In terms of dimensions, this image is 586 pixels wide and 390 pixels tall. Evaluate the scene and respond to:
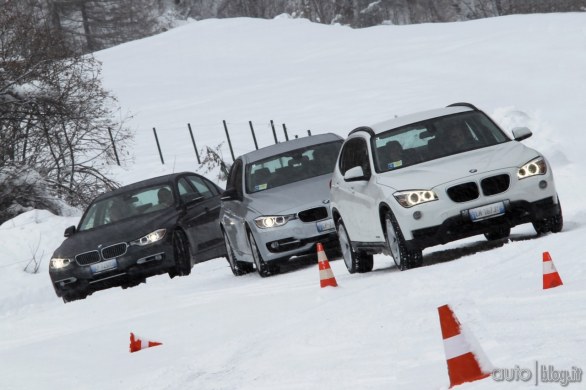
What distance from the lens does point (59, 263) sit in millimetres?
18266

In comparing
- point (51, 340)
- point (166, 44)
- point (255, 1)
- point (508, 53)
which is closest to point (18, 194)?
point (51, 340)

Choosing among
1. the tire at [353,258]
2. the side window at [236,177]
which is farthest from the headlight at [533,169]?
the side window at [236,177]

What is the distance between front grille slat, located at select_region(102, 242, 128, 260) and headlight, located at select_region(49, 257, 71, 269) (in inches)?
20.6

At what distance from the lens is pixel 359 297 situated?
11031mm

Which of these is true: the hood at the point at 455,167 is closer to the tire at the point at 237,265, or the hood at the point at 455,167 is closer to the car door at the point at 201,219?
the tire at the point at 237,265

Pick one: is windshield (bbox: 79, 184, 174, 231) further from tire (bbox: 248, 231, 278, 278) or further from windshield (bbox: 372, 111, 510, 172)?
windshield (bbox: 372, 111, 510, 172)

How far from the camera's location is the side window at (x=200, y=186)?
20002 millimetres

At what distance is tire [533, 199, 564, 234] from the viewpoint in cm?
1318

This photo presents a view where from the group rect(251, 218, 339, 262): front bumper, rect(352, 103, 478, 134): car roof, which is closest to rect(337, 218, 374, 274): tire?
rect(352, 103, 478, 134): car roof

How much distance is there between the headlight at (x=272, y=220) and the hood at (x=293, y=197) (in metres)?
0.05

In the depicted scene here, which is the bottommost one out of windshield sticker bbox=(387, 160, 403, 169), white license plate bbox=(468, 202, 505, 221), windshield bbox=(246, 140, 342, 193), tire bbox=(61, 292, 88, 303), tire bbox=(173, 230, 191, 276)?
tire bbox=(61, 292, 88, 303)

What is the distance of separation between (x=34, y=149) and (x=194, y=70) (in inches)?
1343

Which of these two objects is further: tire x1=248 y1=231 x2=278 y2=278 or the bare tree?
the bare tree

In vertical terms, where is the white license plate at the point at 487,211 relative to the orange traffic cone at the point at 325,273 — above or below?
above
